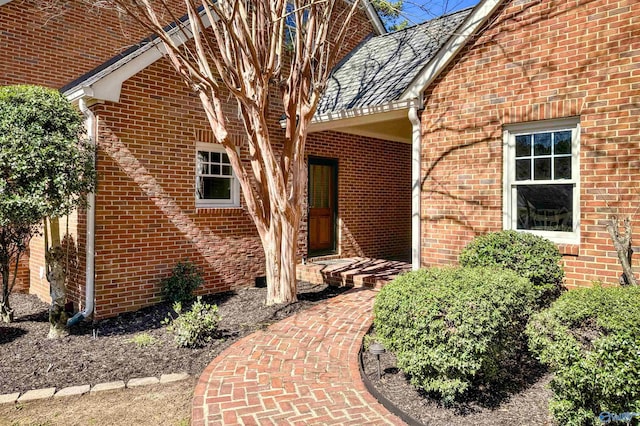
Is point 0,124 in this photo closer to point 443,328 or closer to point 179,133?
point 179,133

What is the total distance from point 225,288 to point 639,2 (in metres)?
7.95

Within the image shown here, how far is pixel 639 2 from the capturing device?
4.95 metres

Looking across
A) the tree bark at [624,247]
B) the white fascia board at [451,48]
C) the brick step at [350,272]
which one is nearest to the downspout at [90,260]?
the brick step at [350,272]

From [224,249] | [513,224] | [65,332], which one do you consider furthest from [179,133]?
[513,224]

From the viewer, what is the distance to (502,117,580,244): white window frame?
541 centimetres

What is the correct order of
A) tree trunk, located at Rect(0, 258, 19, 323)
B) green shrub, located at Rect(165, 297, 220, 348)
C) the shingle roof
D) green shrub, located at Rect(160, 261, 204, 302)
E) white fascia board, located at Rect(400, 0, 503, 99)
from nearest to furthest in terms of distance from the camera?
green shrub, located at Rect(165, 297, 220, 348) < white fascia board, located at Rect(400, 0, 503, 99) < tree trunk, located at Rect(0, 258, 19, 323) < green shrub, located at Rect(160, 261, 204, 302) < the shingle roof

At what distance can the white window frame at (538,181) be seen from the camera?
17.7ft

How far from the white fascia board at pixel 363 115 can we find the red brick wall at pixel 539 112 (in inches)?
18.6

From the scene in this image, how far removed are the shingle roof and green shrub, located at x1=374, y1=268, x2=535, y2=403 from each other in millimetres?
4246

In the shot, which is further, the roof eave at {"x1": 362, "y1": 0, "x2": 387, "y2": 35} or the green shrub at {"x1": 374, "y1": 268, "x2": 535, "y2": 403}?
the roof eave at {"x1": 362, "y1": 0, "x2": 387, "y2": 35}

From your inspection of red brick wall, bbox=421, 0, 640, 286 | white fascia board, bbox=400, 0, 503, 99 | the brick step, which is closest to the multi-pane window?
the brick step

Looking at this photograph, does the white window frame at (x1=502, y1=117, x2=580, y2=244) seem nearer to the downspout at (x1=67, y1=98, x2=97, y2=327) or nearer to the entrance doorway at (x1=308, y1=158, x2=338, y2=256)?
the entrance doorway at (x1=308, y1=158, x2=338, y2=256)

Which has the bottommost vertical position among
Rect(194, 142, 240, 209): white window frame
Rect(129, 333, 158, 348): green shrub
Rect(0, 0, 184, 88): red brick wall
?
Rect(129, 333, 158, 348): green shrub

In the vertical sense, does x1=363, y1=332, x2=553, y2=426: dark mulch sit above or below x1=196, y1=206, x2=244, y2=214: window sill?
below
